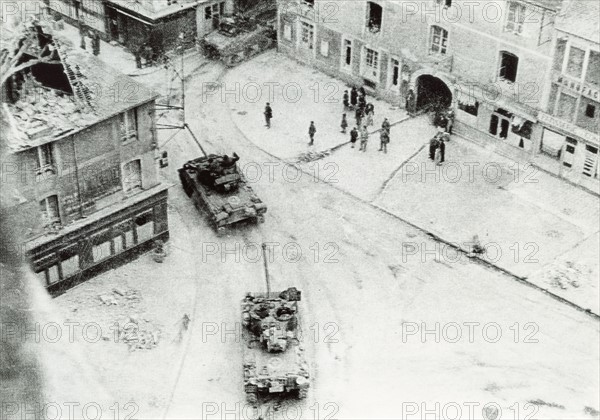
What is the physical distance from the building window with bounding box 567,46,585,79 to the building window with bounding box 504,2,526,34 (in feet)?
11.2

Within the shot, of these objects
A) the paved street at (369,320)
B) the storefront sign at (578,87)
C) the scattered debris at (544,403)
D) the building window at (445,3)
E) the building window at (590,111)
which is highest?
the building window at (445,3)

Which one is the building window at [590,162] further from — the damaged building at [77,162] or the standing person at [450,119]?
the damaged building at [77,162]

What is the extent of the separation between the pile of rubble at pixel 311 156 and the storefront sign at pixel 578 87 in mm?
13219

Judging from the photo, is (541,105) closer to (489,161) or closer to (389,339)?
(489,161)

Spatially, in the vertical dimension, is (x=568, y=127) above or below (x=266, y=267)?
above

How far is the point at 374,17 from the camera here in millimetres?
59125

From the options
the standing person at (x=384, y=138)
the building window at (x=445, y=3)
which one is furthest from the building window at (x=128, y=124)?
the building window at (x=445, y=3)

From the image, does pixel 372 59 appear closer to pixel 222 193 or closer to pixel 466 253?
pixel 222 193

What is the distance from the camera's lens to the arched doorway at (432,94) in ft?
191

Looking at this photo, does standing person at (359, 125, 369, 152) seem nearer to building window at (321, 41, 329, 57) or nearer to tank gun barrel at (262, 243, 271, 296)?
building window at (321, 41, 329, 57)

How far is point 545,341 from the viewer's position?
42.3 metres

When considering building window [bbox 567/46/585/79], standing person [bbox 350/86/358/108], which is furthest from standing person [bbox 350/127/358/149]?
building window [bbox 567/46/585/79]

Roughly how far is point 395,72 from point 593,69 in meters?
14.0

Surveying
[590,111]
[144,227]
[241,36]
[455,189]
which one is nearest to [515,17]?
[590,111]
